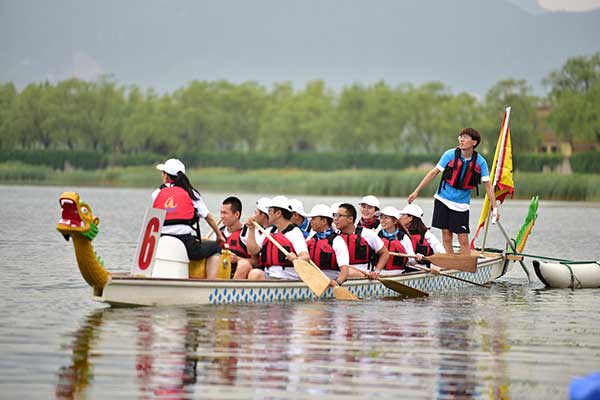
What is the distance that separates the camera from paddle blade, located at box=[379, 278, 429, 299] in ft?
50.0

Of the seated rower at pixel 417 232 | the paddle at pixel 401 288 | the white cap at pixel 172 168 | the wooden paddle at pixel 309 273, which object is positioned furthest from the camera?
the seated rower at pixel 417 232

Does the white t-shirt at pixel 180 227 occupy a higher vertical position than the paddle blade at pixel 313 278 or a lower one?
higher

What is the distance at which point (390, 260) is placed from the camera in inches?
629

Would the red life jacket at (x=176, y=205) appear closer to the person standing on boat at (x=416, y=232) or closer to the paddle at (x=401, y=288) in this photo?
the paddle at (x=401, y=288)

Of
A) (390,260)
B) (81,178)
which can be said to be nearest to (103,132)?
(81,178)

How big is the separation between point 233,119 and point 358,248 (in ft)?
337

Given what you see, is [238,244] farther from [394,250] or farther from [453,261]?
[453,261]

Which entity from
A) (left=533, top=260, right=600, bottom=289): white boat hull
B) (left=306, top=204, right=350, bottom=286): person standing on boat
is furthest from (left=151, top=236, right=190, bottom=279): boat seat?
(left=533, top=260, right=600, bottom=289): white boat hull

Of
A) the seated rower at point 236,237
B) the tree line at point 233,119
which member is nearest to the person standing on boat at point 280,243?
the seated rower at point 236,237

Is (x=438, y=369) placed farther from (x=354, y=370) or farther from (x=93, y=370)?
(x=93, y=370)

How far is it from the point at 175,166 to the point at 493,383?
17.2 ft

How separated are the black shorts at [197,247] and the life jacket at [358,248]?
215cm

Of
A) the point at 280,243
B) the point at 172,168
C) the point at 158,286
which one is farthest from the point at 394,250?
the point at 158,286

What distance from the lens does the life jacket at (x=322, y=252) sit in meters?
14.5
